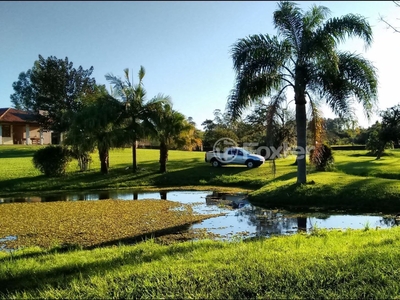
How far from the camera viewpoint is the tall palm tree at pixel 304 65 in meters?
13.0

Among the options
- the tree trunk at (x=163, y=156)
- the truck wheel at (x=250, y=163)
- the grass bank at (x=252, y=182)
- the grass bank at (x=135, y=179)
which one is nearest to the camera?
the grass bank at (x=252, y=182)

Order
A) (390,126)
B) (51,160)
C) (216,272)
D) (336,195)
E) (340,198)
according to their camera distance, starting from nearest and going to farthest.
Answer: (216,272), (340,198), (336,195), (51,160), (390,126)

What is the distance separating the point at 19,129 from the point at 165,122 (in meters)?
32.6

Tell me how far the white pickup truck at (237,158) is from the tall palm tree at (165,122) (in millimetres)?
3531

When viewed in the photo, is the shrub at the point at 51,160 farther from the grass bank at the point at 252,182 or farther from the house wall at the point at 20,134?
the house wall at the point at 20,134

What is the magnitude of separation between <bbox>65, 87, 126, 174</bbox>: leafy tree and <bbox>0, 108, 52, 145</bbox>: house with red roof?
2566cm

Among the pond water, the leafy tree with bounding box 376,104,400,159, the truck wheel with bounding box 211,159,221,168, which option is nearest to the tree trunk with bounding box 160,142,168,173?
the truck wheel with bounding box 211,159,221,168

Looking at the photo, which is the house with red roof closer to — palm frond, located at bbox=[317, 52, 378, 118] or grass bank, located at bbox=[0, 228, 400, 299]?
palm frond, located at bbox=[317, 52, 378, 118]

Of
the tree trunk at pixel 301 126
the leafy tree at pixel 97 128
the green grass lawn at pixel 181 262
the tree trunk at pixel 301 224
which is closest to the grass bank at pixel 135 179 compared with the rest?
the leafy tree at pixel 97 128

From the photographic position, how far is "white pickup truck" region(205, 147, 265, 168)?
78.4 feet

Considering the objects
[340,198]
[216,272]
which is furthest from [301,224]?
[216,272]

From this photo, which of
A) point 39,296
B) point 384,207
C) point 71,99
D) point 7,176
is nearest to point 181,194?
point 384,207

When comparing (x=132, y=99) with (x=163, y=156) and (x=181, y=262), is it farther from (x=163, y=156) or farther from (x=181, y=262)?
Result: (x=181, y=262)

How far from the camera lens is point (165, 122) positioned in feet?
71.5
